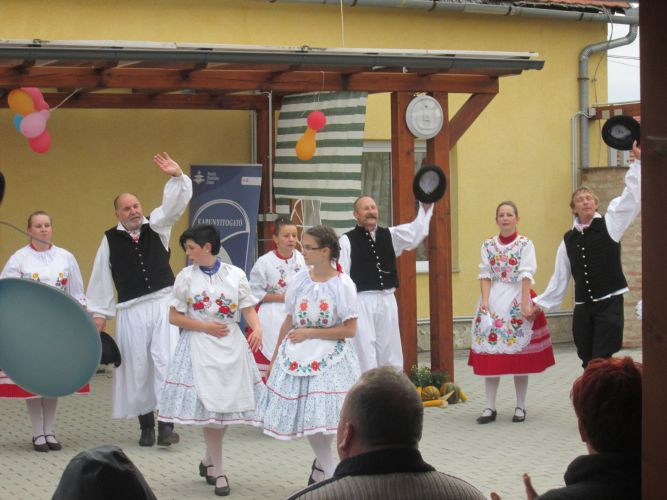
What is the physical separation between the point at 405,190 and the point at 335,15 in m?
3.73

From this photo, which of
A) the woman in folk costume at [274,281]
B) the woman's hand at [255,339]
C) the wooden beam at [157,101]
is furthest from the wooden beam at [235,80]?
the woman's hand at [255,339]

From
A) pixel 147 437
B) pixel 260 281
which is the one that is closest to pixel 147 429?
pixel 147 437

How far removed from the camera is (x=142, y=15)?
40.1 ft

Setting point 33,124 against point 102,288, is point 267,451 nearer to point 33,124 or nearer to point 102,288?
point 102,288

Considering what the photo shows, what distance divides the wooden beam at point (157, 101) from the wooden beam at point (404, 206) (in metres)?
2.41

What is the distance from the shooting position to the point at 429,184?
969 cm

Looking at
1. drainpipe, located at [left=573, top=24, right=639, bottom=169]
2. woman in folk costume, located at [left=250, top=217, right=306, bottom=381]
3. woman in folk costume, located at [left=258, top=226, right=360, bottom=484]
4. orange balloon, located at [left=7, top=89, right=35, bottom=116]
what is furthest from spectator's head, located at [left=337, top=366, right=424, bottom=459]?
drainpipe, located at [left=573, top=24, right=639, bottom=169]

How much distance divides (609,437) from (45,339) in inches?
55.6

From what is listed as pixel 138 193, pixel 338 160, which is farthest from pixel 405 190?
pixel 138 193

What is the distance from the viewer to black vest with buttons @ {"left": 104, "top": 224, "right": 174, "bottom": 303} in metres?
8.52

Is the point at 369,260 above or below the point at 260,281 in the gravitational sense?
above

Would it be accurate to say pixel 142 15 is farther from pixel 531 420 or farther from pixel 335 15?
pixel 531 420

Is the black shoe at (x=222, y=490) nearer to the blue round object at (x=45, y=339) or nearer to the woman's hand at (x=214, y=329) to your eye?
the woman's hand at (x=214, y=329)


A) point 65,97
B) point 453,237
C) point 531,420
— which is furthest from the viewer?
point 453,237
